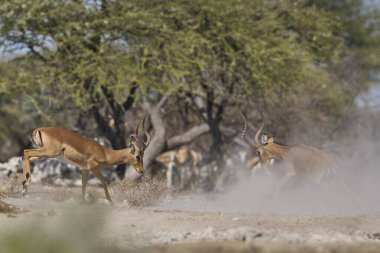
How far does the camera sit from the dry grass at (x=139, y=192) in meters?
16.8

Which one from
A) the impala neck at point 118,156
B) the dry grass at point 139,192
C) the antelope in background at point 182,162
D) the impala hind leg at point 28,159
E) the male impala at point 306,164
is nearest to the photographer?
the impala hind leg at point 28,159

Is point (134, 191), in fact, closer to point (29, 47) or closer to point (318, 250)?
point (318, 250)

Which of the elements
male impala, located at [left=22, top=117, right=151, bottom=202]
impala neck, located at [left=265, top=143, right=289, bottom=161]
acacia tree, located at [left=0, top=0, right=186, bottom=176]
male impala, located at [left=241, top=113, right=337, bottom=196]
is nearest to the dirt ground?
male impala, located at [left=22, top=117, right=151, bottom=202]

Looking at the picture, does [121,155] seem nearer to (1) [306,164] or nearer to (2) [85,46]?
(1) [306,164]

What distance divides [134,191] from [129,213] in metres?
2.17

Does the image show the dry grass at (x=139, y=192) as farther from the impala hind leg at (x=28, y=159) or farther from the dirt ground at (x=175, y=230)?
the impala hind leg at (x=28, y=159)

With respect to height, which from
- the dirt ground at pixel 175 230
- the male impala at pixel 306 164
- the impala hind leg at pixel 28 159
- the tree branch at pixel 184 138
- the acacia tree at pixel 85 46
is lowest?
the dirt ground at pixel 175 230

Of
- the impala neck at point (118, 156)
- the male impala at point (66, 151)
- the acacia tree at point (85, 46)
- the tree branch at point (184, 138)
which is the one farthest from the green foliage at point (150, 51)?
the male impala at point (66, 151)

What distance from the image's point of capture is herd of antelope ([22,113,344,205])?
16.4 m

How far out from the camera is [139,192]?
16.9 m

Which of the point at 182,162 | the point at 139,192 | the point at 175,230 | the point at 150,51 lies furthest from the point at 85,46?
the point at 175,230

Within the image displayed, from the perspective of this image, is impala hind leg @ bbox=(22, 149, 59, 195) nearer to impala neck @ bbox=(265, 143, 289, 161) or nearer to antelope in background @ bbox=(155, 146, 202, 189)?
impala neck @ bbox=(265, 143, 289, 161)

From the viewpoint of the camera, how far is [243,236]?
12.2 metres

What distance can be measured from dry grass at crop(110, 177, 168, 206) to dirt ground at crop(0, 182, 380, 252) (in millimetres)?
532
